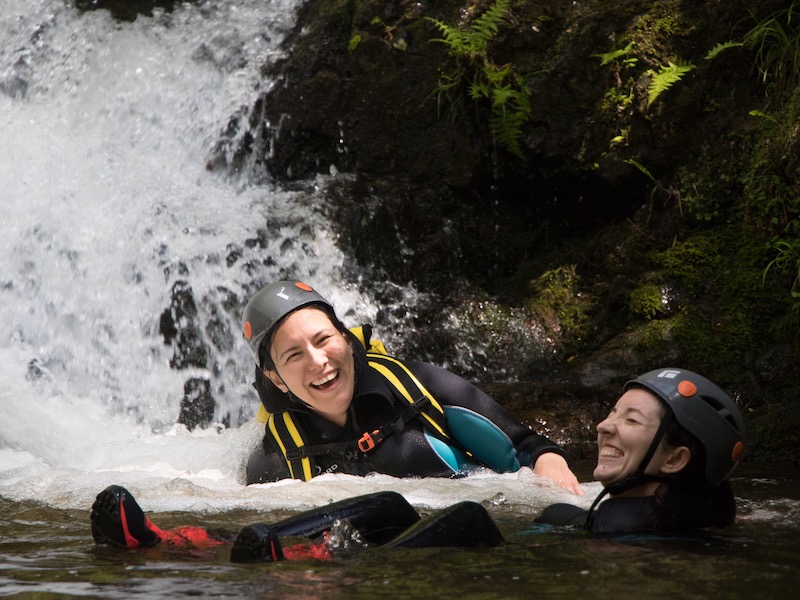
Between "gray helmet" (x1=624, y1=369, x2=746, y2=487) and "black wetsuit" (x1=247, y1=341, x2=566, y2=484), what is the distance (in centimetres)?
93

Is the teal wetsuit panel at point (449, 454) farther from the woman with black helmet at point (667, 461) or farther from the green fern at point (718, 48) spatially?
the green fern at point (718, 48)

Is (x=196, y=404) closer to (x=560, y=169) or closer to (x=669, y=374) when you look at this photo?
(x=560, y=169)

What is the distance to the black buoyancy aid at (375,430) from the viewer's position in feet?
15.5

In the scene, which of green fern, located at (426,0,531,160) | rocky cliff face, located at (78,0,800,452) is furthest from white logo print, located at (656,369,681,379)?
green fern, located at (426,0,531,160)

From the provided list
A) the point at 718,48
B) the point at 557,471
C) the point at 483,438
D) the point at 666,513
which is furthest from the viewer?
the point at 718,48

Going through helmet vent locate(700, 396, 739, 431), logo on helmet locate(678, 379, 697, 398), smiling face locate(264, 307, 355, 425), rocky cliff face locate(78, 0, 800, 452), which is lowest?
helmet vent locate(700, 396, 739, 431)

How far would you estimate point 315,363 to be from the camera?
459cm

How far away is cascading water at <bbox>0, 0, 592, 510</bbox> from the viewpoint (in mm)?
5773

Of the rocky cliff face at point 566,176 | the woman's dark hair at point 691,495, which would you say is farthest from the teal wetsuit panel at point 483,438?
the rocky cliff face at point 566,176

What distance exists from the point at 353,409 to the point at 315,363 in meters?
0.34

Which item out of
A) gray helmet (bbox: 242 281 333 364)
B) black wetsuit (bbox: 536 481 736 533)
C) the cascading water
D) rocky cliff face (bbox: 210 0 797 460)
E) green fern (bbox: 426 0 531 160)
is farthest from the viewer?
green fern (bbox: 426 0 531 160)

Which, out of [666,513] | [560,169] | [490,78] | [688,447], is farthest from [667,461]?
[490,78]

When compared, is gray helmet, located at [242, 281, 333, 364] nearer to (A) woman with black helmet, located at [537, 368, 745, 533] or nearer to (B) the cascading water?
(B) the cascading water

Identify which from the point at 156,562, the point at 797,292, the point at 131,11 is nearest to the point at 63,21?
the point at 131,11
